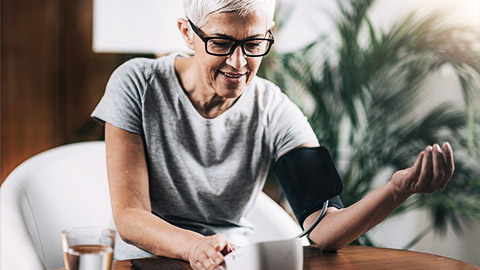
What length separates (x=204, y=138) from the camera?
110 cm

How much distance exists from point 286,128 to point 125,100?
0.34 metres

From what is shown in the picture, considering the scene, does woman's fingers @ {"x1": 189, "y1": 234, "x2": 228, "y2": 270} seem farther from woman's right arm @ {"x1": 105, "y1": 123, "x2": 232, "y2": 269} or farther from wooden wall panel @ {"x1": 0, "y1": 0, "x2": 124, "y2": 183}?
wooden wall panel @ {"x1": 0, "y1": 0, "x2": 124, "y2": 183}

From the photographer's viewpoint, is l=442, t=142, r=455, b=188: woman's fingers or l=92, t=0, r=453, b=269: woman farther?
l=92, t=0, r=453, b=269: woman

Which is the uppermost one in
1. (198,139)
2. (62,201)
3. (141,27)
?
(141,27)

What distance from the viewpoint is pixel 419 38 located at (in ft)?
6.48

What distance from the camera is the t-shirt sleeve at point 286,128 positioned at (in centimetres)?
110

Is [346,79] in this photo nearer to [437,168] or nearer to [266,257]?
[437,168]

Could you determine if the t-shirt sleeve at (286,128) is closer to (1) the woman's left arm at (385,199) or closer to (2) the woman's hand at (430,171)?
(1) the woman's left arm at (385,199)

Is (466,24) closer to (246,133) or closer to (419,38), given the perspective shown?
(419,38)

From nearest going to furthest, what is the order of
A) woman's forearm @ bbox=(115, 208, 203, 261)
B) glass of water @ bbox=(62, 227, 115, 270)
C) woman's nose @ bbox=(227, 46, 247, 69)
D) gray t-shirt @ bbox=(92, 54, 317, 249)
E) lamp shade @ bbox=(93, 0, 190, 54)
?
glass of water @ bbox=(62, 227, 115, 270) < woman's forearm @ bbox=(115, 208, 203, 261) < woman's nose @ bbox=(227, 46, 247, 69) < gray t-shirt @ bbox=(92, 54, 317, 249) < lamp shade @ bbox=(93, 0, 190, 54)

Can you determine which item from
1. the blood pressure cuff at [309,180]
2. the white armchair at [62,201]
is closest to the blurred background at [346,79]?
the white armchair at [62,201]

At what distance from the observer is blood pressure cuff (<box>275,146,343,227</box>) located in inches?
40.5

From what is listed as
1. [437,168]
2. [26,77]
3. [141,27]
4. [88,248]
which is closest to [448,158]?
[437,168]

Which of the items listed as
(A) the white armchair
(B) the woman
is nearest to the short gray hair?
(B) the woman
